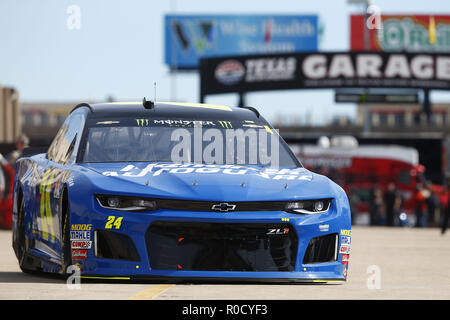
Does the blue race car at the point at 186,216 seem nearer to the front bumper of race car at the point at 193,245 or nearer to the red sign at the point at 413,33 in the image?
the front bumper of race car at the point at 193,245

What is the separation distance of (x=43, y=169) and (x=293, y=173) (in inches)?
85.4

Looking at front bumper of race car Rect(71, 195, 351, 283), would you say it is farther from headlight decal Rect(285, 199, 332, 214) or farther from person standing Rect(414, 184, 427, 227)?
person standing Rect(414, 184, 427, 227)

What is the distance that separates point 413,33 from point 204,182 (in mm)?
66883

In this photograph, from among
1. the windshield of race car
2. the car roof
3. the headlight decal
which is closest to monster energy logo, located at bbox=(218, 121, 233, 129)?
the windshield of race car

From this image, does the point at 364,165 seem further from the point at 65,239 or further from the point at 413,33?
the point at 413,33

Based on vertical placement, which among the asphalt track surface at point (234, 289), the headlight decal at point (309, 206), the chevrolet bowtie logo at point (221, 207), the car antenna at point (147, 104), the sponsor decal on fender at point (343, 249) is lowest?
the asphalt track surface at point (234, 289)

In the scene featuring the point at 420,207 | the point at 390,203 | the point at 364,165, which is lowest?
the point at 420,207

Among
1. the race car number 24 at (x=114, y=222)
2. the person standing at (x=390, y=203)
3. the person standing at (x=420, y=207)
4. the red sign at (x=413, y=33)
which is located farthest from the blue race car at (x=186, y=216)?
the red sign at (x=413, y=33)

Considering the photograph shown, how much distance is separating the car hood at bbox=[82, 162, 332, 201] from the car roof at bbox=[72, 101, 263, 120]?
2.78ft

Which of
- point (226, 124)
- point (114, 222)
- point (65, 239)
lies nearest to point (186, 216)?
point (114, 222)

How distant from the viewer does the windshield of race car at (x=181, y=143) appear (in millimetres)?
8195

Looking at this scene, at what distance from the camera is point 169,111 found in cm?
877

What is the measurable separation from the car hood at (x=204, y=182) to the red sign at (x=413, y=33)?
2547 inches
